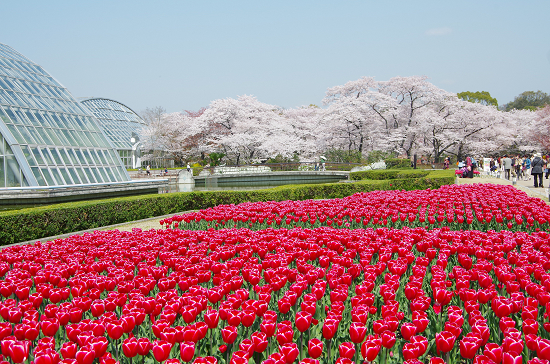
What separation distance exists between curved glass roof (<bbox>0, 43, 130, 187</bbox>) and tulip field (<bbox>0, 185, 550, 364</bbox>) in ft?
36.5

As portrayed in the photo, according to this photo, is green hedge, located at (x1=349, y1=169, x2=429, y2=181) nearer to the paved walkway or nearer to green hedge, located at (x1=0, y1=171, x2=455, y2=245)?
the paved walkway

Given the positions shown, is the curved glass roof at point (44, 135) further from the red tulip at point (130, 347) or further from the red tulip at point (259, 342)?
the red tulip at point (259, 342)

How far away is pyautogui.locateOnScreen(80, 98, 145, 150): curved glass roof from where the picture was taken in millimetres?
51531

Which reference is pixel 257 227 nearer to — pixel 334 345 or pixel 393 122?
pixel 334 345

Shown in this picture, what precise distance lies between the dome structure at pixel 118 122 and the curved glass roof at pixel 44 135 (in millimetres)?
28112

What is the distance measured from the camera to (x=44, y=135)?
17141 mm

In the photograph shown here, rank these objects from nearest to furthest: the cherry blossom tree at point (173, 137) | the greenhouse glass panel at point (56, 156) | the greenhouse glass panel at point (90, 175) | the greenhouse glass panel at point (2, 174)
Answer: the greenhouse glass panel at point (2, 174), the greenhouse glass panel at point (56, 156), the greenhouse glass panel at point (90, 175), the cherry blossom tree at point (173, 137)

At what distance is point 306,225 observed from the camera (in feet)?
26.6

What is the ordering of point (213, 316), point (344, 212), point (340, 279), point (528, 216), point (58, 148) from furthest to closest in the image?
point (58, 148) → point (344, 212) → point (528, 216) → point (340, 279) → point (213, 316)

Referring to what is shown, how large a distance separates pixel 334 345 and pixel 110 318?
5.62 ft

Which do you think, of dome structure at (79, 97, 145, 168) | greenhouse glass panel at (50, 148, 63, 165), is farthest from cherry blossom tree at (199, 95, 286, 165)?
greenhouse glass panel at (50, 148, 63, 165)

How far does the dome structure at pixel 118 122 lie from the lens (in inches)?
1966

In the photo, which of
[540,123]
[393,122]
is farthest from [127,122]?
[540,123]

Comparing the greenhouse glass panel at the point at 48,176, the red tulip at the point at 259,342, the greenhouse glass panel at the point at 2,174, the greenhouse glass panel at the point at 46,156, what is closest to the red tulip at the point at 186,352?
the red tulip at the point at 259,342
